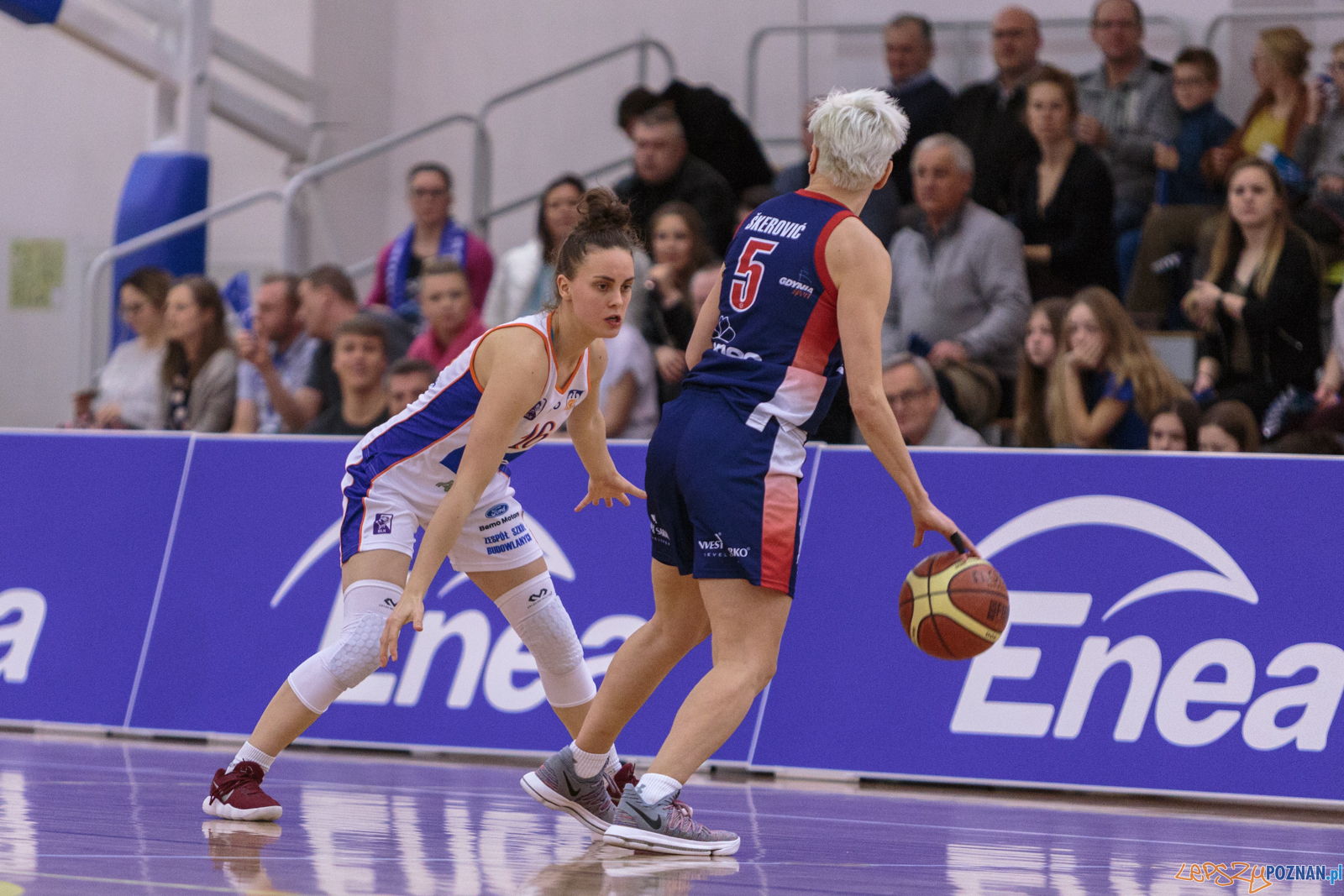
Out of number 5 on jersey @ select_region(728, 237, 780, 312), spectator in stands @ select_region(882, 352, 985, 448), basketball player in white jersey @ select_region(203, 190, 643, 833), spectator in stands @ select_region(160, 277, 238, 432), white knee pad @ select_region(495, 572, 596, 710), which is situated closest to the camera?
number 5 on jersey @ select_region(728, 237, 780, 312)

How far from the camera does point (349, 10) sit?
49.0 feet

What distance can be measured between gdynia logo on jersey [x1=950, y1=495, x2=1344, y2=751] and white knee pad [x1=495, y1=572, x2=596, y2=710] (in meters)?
1.83

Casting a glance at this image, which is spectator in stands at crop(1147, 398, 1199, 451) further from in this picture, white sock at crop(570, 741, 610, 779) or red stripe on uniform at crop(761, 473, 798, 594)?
white sock at crop(570, 741, 610, 779)

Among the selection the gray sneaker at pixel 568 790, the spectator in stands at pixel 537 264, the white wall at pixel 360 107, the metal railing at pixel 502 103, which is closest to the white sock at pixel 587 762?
the gray sneaker at pixel 568 790

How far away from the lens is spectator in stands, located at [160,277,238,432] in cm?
1049

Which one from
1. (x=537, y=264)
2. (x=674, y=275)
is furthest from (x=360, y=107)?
(x=674, y=275)

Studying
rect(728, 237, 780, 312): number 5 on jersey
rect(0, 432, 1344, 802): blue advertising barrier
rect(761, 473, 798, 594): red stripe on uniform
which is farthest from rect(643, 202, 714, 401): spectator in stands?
rect(761, 473, 798, 594): red stripe on uniform

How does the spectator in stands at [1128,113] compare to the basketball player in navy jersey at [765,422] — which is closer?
the basketball player in navy jersey at [765,422]

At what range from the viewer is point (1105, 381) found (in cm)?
860

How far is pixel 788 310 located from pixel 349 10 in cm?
1093

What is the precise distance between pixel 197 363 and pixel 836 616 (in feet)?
16.7

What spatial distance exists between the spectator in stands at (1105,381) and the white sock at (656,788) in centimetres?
413

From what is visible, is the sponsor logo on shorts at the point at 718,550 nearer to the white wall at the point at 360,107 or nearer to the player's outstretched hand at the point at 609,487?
the player's outstretched hand at the point at 609,487

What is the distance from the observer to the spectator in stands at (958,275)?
9.41 metres
